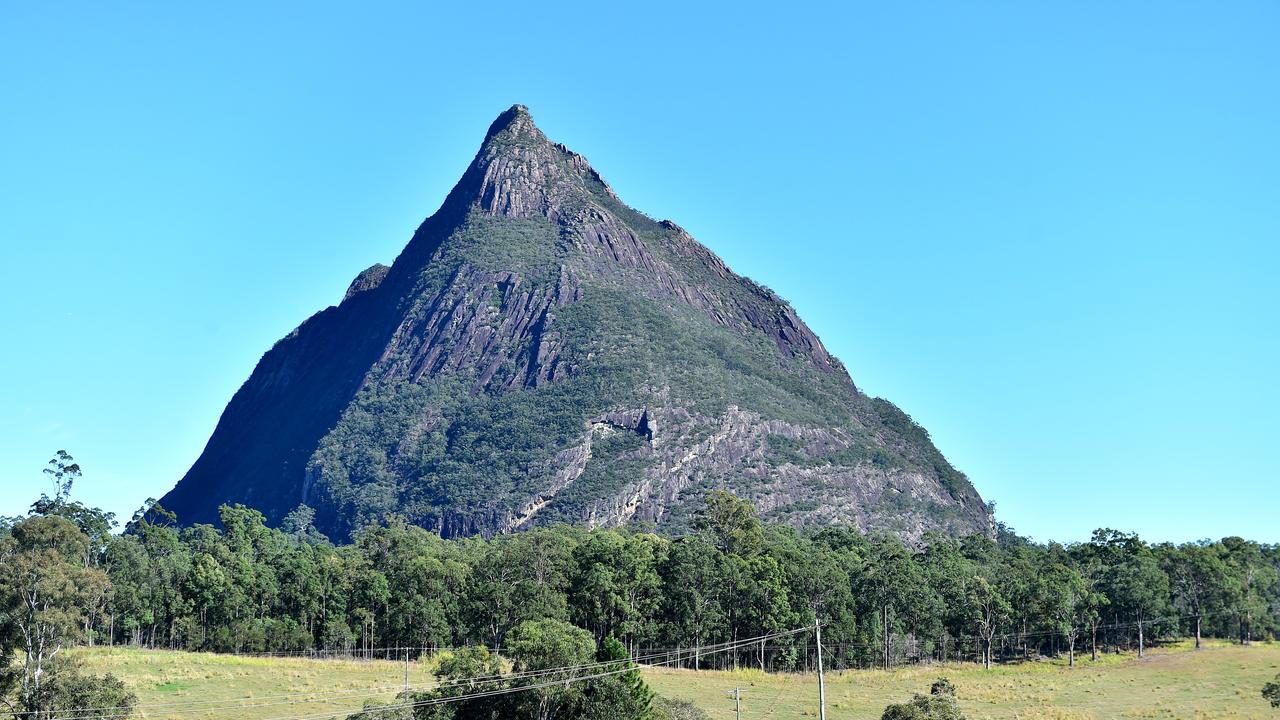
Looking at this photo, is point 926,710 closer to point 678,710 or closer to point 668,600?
point 678,710

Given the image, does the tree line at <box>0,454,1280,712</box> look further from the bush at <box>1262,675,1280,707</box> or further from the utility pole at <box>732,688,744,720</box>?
the bush at <box>1262,675,1280,707</box>

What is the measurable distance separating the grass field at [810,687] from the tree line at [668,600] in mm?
7955

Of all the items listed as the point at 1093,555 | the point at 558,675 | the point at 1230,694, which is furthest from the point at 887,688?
the point at 1093,555

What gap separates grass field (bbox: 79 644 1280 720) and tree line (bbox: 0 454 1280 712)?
7955mm

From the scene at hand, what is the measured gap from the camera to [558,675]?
59.4 meters

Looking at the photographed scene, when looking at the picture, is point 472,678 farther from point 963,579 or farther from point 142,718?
point 963,579

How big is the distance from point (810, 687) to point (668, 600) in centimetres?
2028

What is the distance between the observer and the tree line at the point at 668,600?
4281 inches

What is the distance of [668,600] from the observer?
4338 inches

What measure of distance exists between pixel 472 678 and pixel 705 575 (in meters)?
52.5

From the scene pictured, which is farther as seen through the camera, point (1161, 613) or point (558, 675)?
point (1161, 613)

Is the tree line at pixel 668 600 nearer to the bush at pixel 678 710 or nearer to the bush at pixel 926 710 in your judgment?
the bush at pixel 678 710

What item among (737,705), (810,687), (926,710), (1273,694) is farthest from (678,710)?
(1273,694)

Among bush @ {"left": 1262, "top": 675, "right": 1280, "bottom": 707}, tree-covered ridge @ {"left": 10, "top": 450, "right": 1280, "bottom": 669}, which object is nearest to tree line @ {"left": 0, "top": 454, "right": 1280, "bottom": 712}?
tree-covered ridge @ {"left": 10, "top": 450, "right": 1280, "bottom": 669}
